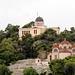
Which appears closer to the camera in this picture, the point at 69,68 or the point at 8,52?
the point at 69,68

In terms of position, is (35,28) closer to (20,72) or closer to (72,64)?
(20,72)

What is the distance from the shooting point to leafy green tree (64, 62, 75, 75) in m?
49.8

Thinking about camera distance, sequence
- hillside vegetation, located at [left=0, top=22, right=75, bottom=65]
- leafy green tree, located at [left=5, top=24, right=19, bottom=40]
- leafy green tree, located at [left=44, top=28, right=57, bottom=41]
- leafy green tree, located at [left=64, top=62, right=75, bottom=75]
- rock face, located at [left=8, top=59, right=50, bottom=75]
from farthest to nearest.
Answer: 1. leafy green tree, located at [left=5, top=24, right=19, bottom=40]
2. leafy green tree, located at [left=44, top=28, right=57, bottom=41]
3. hillside vegetation, located at [left=0, top=22, right=75, bottom=65]
4. rock face, located at [left=8, top=59, right=50, bottom=75]
5. leafy green tree, located at [left=64, top=62, right=75, bottom=75]

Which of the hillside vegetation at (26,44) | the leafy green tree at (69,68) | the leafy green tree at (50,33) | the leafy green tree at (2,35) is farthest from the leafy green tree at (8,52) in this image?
the leafy green tree at (69,68)

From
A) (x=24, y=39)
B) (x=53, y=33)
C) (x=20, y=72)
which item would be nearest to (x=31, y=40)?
(x=24, y=39)

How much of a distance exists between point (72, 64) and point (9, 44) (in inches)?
1120

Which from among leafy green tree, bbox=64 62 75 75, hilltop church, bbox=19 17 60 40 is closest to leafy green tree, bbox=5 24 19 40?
hilltop church, bbox=19 17 60 40

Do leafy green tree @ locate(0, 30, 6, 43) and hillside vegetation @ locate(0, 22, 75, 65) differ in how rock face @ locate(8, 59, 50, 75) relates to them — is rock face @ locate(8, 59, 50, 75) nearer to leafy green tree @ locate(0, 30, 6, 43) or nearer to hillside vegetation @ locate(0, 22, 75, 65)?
hillside vegetation @ locate(0, 22, 75, 65)

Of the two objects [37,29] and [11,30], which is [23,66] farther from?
[11,30]

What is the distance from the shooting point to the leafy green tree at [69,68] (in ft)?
163

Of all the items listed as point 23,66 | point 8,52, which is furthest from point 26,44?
point 23,66

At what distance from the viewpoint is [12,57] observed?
67938 mm

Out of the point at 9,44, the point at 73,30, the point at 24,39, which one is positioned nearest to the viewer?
the point at 9,44

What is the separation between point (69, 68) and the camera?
50.0 m
